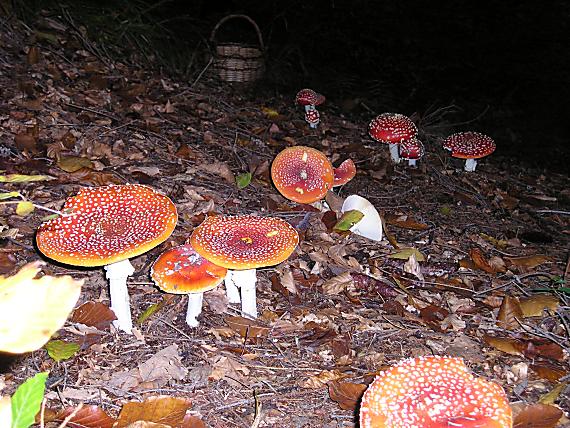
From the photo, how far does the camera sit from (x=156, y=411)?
272 cm

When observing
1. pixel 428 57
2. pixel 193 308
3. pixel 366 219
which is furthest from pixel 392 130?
pixel 428 57

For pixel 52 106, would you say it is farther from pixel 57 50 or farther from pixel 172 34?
pixel 172 34

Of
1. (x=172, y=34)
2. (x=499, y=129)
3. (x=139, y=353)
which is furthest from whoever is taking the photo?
(x=499, y=129)

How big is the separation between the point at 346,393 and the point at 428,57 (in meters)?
9.15

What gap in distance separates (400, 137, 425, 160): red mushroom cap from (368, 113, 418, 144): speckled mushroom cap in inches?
4.0

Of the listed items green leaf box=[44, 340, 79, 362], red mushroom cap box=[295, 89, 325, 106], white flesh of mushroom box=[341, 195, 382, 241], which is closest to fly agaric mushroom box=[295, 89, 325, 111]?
red mushroom cap box=[295, 89, 325, 106]

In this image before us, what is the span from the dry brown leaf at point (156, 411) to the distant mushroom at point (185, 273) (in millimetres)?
608

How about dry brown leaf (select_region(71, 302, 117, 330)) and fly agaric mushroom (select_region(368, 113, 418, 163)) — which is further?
fly agaric mushroom (select_region(368, 113, 418, 163))

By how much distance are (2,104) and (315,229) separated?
333 centimetres

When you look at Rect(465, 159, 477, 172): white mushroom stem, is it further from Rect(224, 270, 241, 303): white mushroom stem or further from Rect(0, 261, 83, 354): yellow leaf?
Rect(0, 261, 83, 354): yellow leaf

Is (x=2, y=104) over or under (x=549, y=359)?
over

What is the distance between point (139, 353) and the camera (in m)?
3.23

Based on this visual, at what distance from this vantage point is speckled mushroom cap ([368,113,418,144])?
6.64 metres

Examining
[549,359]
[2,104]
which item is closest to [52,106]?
[2,104]
